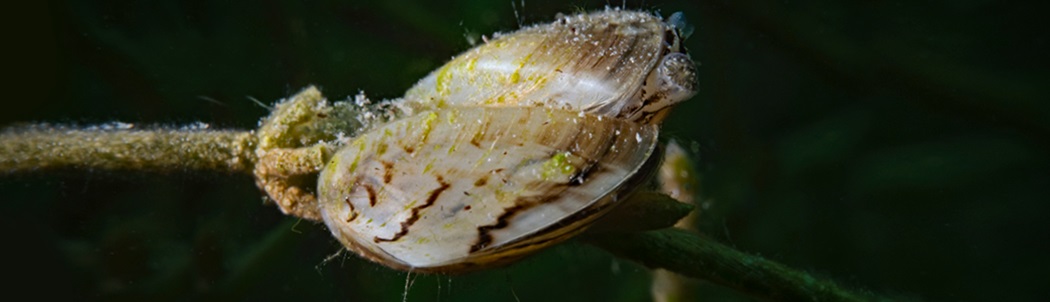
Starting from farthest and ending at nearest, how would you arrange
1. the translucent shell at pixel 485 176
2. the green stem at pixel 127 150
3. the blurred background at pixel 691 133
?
the blurred background at pixel 691 133 < the green stem at pixel 127 150 < the translucent shell at pixel 485 176

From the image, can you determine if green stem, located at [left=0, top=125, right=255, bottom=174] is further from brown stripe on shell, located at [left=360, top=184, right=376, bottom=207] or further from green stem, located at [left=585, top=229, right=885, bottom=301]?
green stem, located at [left=585, top=229, right=885, bottom=301]

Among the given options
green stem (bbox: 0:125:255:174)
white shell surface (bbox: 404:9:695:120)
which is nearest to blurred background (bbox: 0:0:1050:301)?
green stem (bbox: 0:125:255:174)

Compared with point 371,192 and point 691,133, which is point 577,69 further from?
point 691,133

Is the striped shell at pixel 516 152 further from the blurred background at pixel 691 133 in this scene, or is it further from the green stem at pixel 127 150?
the blurred background at pixel 691 133

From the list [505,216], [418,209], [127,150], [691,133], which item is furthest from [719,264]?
[691,133]

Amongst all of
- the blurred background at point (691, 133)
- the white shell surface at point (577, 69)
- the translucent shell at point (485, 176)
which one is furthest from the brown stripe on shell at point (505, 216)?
the blurred background at point (691, 133)

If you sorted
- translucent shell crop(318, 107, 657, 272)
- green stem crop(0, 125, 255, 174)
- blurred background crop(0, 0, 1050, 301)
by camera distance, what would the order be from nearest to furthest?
translucent shell crop(318, 107, 657, 272) < green stem crop(0, 125, 255, 174) < blurred background crop(0, 0, 1050, 301)
